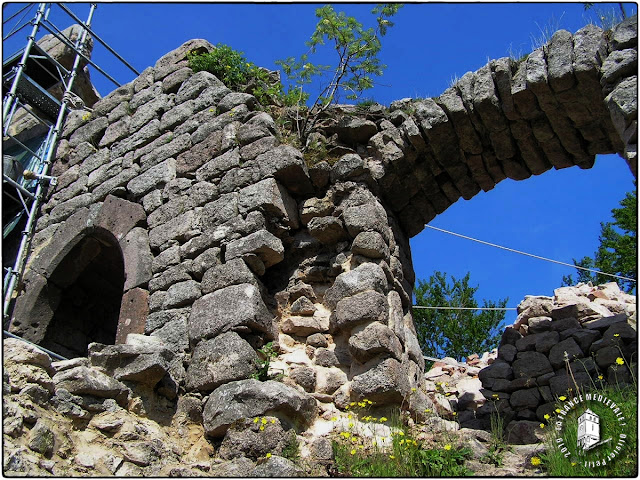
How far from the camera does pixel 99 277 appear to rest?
6.37 m

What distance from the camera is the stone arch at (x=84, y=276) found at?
16.6 ft

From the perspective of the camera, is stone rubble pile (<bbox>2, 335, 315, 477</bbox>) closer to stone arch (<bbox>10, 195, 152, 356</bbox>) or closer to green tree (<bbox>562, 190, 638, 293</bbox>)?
stone arch (<bbox>10, 195, 152, 356</bbox>)

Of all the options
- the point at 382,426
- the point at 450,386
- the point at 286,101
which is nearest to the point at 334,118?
the point at 286,101

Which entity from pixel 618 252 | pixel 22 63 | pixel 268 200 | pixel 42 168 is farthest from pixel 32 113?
pixel 618 252

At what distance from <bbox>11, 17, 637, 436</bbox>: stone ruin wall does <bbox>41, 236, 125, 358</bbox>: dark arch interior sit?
3 centimetres

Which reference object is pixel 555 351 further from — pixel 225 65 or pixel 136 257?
pixel 225 65

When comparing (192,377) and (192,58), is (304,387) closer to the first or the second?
(192,377)

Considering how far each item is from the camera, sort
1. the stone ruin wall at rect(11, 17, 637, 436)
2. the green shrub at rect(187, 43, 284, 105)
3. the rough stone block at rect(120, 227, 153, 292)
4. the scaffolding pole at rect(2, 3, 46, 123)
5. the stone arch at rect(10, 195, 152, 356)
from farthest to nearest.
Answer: the scaffolding pole at rect(2, 3, 46, 123) < the green shrub at rect(187, 43, 284, 105) < the stone arch at rect(10, 195, 152, 356) < the rough stone block at rect(120, 227, 153, 292) < the stone ruin wall at rect(11, 17, 637, 436)

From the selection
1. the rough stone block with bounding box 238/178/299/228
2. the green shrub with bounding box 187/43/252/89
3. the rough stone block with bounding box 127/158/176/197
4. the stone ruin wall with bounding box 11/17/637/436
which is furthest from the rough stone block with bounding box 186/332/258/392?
the green shrub with bounding box 187/43/252/89

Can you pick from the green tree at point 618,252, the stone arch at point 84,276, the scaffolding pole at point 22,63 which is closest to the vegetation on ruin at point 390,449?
the stone arch at point 84,276

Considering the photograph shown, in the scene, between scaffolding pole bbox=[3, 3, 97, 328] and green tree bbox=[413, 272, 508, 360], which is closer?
scaffolding pole bbox=[3, 3, 97, 328]

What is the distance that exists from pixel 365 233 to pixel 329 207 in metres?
0.46

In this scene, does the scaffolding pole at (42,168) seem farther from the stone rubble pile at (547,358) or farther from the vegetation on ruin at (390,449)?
the stone rubble pile at (547,358)

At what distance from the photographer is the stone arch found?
5.05 meters
